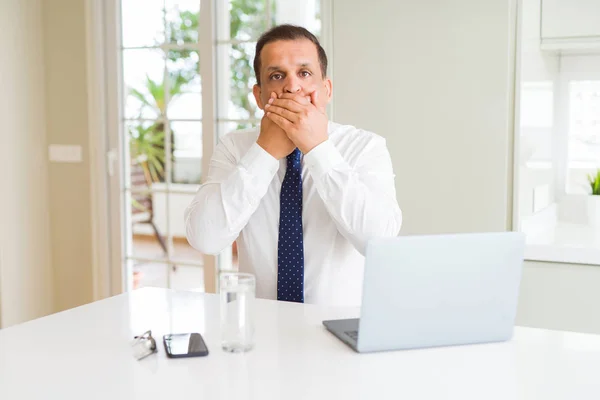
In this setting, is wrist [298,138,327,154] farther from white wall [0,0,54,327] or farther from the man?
white wall [0,0,54,327]

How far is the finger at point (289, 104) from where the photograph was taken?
1.92m

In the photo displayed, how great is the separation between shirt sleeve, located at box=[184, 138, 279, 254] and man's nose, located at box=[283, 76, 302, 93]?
19 cm

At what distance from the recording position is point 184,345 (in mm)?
1367

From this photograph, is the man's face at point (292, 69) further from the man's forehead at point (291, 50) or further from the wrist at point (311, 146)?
the wrist at point (311, 146)

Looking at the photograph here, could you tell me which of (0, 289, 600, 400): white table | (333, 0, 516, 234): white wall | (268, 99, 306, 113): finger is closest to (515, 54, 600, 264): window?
(333, 0, 516, 234): white wall

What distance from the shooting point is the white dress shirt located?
188 centimetres

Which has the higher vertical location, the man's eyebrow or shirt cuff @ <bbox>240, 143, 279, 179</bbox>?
the man's eyebrow

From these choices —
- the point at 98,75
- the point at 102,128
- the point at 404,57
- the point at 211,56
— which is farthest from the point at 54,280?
the point at 404,57

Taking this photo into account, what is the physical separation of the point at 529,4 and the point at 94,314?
7.13 feet

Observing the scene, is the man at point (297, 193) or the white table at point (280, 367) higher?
the man at point (297, 193)

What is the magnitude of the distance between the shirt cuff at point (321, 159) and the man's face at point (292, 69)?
0.59 ft

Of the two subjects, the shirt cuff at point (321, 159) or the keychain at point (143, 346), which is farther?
the shirt cuff at point (321, 159)

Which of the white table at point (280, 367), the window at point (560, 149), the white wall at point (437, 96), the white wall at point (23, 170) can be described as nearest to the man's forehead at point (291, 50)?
the white table at point (280, 367)

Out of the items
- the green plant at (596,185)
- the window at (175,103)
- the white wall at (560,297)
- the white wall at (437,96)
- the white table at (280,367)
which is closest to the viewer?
the white table at (280,367)
